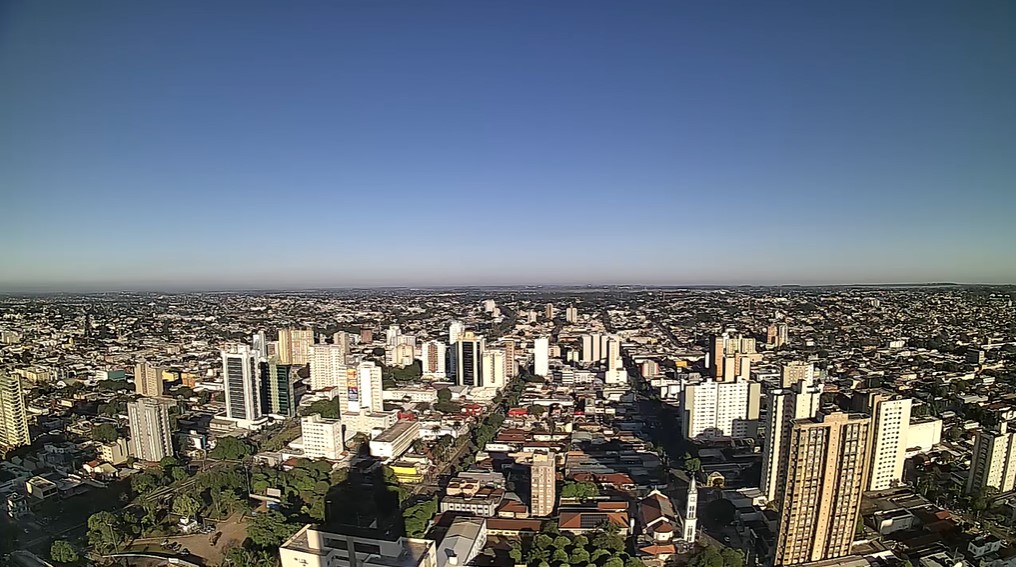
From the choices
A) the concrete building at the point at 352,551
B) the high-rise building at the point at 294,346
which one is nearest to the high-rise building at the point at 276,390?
the high-rise building at the point at 294,346

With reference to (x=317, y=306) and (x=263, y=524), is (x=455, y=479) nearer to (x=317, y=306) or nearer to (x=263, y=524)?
(x=263, y=524)

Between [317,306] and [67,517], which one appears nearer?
[67,517]

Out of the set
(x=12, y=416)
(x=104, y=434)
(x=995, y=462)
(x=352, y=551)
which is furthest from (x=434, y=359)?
(x=995, y=462)

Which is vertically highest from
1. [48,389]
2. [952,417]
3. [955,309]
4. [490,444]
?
[955,309]

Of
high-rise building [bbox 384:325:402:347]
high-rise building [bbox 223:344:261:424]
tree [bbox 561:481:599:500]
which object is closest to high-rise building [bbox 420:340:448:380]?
high-rise building [bbox 384:325:402:347]

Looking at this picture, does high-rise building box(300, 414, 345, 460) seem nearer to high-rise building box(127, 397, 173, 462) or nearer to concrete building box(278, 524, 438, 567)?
high-rise building box(127, 397, 173, 462)

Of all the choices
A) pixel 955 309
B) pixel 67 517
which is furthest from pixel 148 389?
pixel 955 309

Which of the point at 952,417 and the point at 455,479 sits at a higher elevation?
the point at 952,417
